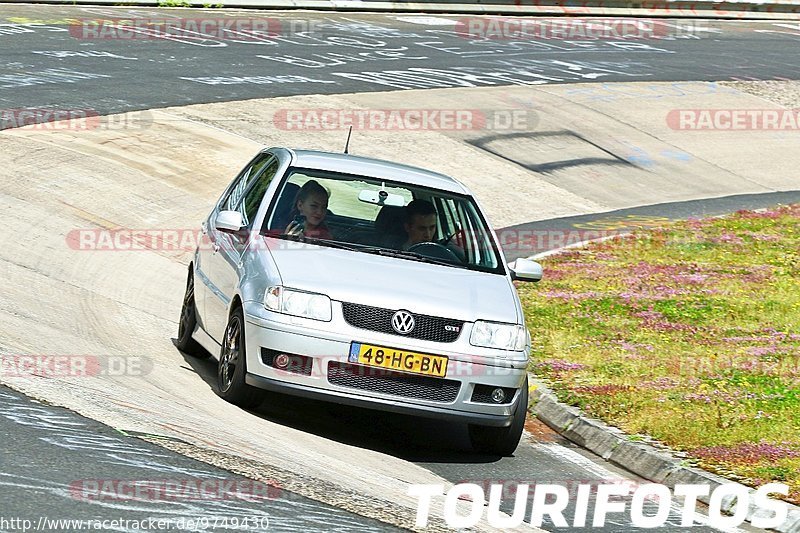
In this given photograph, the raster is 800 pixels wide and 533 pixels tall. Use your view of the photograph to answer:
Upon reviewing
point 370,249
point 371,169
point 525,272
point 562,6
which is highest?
point 371,169

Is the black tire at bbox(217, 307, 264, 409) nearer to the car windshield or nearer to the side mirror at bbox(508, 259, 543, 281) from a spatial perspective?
the car windshield

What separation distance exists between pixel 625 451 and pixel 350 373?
6.70ft

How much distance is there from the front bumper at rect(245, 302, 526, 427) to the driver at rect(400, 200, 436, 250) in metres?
1.33

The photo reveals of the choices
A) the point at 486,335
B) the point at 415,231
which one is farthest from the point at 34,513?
the point at 415,231

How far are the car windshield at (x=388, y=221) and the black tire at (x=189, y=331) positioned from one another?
4.18 ft

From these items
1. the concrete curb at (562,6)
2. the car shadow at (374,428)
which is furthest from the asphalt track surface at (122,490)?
the concrete curb at (562,6)

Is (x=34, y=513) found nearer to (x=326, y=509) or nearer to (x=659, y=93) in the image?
(x=326, y=509)

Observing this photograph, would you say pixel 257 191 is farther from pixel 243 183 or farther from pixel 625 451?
pixel 625 451

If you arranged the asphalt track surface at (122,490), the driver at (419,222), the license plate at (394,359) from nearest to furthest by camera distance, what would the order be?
the asphalt track surface at (122,490), the license plate at (394,359), the driver at (419,222)

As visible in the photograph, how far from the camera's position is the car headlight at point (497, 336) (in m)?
8.38

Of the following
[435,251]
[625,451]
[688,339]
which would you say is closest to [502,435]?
[625,451]

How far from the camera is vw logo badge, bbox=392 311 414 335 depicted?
323 inches

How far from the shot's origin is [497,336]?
8.46 meters

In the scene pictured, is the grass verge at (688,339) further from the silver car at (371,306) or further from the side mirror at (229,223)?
the side mirror at (229,223)
